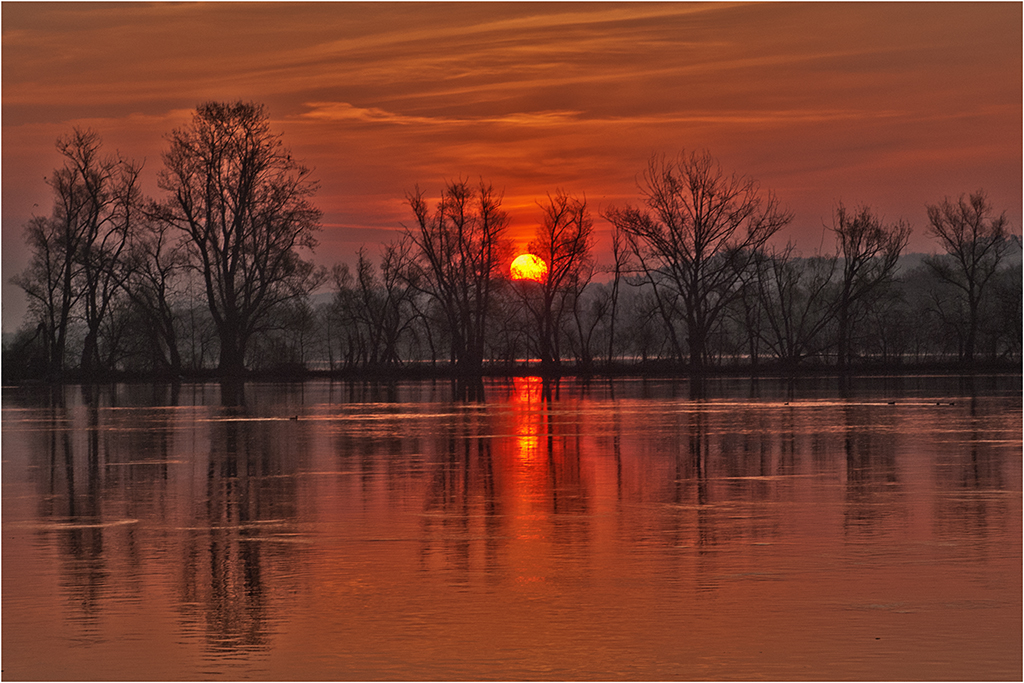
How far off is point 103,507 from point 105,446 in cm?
830

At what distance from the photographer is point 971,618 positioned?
730cm

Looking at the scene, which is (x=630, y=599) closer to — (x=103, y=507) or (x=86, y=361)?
(x=103, y=507)

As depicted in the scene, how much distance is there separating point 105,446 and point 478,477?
27.7 ft

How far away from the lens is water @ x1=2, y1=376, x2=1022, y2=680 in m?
6.65

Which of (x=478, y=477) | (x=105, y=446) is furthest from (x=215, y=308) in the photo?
(x=478, y=477)

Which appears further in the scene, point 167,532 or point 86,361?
point 86,361

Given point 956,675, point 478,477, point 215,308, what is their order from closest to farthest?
point 956,675 → point 478,477 → point 215,308

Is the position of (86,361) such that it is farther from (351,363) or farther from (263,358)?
(263,358)

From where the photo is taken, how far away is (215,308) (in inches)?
2515

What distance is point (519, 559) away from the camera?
9391 mm

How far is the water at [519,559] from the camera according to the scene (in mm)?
6652

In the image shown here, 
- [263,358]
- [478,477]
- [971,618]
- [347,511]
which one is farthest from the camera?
[263,358]

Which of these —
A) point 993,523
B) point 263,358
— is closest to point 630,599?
point 993,523

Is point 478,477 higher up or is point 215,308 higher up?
point 215,308
